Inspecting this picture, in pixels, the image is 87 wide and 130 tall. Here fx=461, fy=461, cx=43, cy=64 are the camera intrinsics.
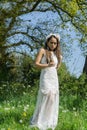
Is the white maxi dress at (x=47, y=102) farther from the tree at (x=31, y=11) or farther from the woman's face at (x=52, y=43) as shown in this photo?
the tree at (x=31, y=11)

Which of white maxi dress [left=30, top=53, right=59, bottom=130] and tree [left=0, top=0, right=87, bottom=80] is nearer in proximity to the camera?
white maxi dress [left=30, top=53, right=59, bottom=130]

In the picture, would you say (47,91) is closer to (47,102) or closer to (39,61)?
A: (47,102)

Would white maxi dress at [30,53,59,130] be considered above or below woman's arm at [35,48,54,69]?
below

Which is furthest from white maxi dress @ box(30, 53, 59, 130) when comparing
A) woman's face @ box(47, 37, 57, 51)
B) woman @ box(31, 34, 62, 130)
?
woman's face @ box(47, 37, 57, 51)

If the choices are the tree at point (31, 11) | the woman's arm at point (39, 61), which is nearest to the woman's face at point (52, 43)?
the woman's arm at point (39, 61)

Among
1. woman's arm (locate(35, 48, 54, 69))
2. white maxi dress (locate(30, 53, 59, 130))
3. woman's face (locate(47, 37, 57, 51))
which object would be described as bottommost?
white maxi dress (locate(30, 53, 59, 130))

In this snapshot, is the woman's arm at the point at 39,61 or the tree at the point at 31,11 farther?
the tree at the point at 31,11

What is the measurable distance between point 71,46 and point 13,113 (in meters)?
14.2

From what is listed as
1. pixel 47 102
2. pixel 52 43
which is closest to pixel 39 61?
A: pixel 52 43

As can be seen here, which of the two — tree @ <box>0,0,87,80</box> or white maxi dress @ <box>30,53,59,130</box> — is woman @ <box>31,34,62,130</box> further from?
tree @ <box>0,0,87,80</box>

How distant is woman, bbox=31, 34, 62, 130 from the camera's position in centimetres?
862

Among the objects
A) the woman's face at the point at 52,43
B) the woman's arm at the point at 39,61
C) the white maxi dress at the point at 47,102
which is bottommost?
the white maxi dress at the point at 47,102

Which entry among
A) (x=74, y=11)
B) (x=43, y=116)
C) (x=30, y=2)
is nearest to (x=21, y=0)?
(x=30, y=2)

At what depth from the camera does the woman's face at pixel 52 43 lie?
8641 mm
